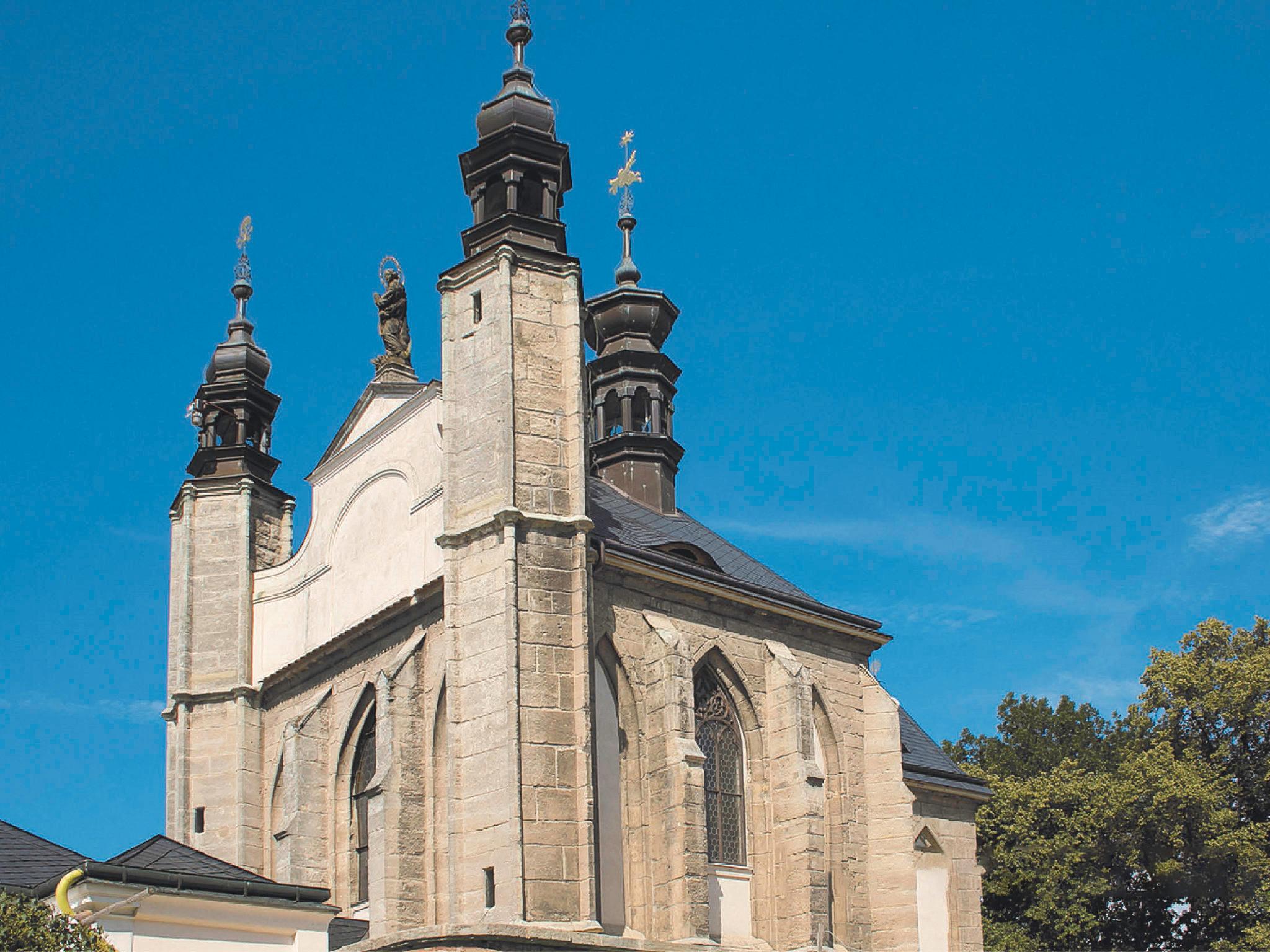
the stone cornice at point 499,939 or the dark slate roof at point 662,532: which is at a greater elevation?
the dark slate roof at point 662,532

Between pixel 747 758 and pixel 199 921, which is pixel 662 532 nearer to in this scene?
pixel 747 758

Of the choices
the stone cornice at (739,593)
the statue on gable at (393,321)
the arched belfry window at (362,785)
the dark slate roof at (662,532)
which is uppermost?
the statue on gable at (393,321)

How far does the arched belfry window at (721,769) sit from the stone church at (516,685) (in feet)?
0.16

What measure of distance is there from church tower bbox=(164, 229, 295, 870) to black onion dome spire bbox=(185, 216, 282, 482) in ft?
0.05

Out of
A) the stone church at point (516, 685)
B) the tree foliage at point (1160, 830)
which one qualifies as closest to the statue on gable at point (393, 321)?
the stone church at point (516, 685)

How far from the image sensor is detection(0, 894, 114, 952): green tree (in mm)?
12820

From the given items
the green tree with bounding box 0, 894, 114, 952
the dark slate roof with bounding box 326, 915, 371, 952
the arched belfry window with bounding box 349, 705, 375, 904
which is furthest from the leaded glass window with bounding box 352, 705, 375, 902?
the green tree with bounding box 0, 894, 114, 952

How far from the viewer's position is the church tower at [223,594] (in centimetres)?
2944

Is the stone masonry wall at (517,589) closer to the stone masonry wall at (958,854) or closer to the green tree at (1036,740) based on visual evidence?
the stone masonry wall at (958,854)

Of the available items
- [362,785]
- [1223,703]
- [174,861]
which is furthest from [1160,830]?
[174,861]

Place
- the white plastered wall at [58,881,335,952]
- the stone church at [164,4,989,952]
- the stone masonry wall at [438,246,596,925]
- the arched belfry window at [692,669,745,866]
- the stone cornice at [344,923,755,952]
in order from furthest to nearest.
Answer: the arched belfry window at [692,669,745,866] → the stone church at [164,4,989,952] → the stone masonry wall at [438,246,596,925] → the stone cornice at [344,923,755,952] → the white plastered wall at [58,881,335,952]

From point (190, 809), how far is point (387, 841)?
7.47 meters

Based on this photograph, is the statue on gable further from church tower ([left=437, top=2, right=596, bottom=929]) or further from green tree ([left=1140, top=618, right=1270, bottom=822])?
green tree ([left=1140, top=618, right=1270, bottom=822])

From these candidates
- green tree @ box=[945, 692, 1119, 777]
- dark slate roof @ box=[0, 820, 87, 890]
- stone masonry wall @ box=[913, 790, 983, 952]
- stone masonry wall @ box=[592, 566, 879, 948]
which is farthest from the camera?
green tree @ box=[945, 692, 1119, 777]
